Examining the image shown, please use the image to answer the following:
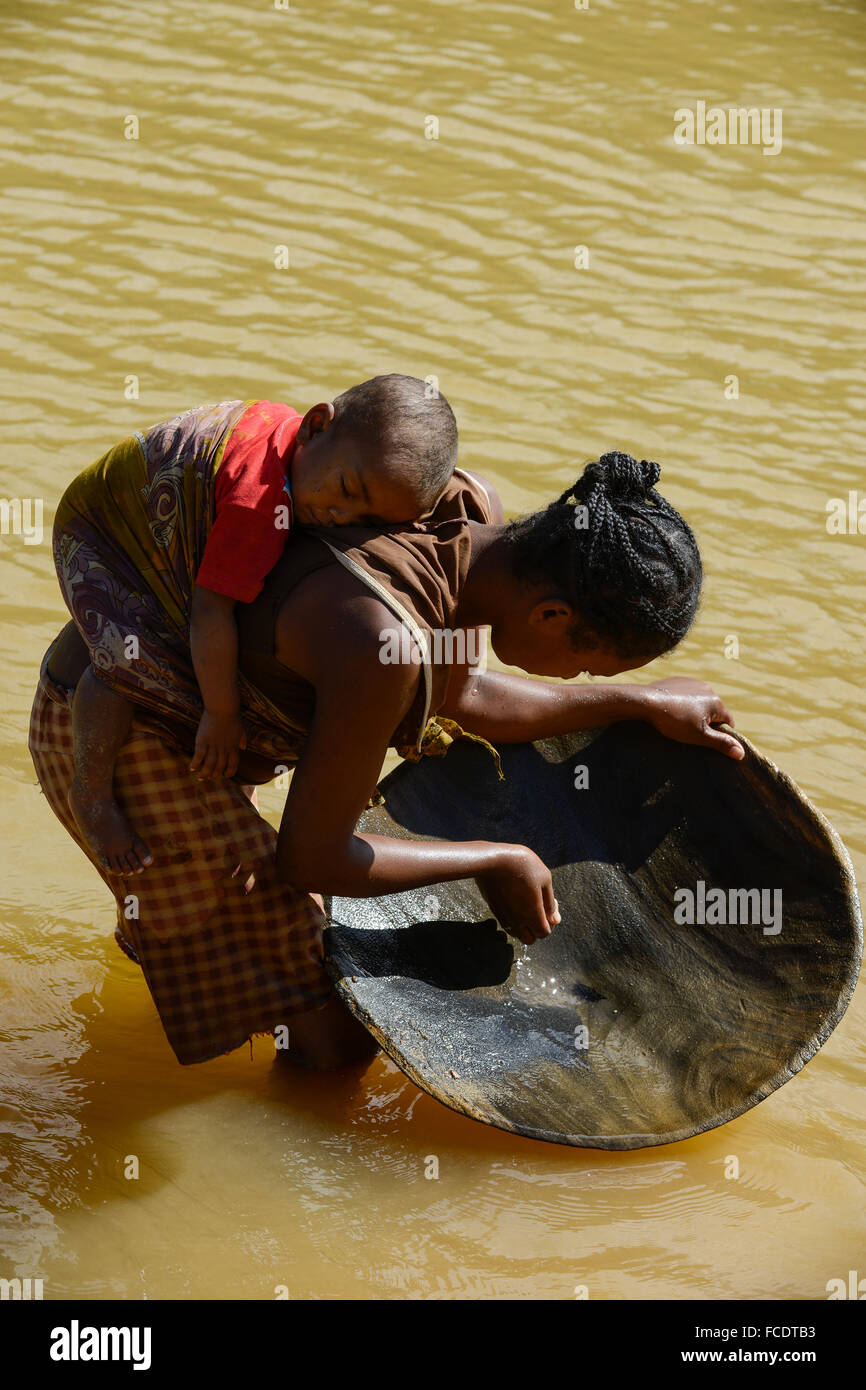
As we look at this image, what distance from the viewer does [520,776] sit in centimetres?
291

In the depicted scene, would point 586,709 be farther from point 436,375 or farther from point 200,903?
point 436,375

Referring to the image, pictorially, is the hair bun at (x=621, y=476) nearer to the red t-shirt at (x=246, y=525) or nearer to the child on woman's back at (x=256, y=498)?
the child on woman's back at (x=256, y=498)

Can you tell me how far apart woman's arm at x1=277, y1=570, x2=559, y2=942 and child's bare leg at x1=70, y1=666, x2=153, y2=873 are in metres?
0.29

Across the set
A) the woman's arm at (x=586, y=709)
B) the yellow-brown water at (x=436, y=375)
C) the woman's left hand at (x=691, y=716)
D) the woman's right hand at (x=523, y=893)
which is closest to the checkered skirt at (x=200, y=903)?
the yellow-brown water at (x=436, y=375)

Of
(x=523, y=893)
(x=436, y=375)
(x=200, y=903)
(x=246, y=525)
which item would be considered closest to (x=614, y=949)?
(x=523, y=893)

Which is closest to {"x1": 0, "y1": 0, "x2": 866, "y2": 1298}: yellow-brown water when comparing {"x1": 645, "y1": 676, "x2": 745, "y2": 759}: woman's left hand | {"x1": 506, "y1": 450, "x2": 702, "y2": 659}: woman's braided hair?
{"x1": 645, "y1": 676, "x2": 745, "y2": 759}: woman's left hand

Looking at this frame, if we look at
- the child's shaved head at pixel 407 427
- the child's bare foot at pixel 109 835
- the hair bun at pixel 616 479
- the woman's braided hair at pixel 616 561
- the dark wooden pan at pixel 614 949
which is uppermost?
the child's shaved head at pixel 407 427

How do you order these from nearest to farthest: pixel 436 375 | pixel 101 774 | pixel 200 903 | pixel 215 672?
pixel 215 672, pixel 101 774, pixel 200 903, pixel 436 375

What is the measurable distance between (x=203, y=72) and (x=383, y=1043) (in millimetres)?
6747

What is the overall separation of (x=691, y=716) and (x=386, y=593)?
2.80 feet

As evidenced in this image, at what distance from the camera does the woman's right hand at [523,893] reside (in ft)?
8.20

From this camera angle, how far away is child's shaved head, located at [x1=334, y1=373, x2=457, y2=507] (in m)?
2.15

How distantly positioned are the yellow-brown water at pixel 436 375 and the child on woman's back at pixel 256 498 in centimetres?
70

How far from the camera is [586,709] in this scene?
279 centimetres
